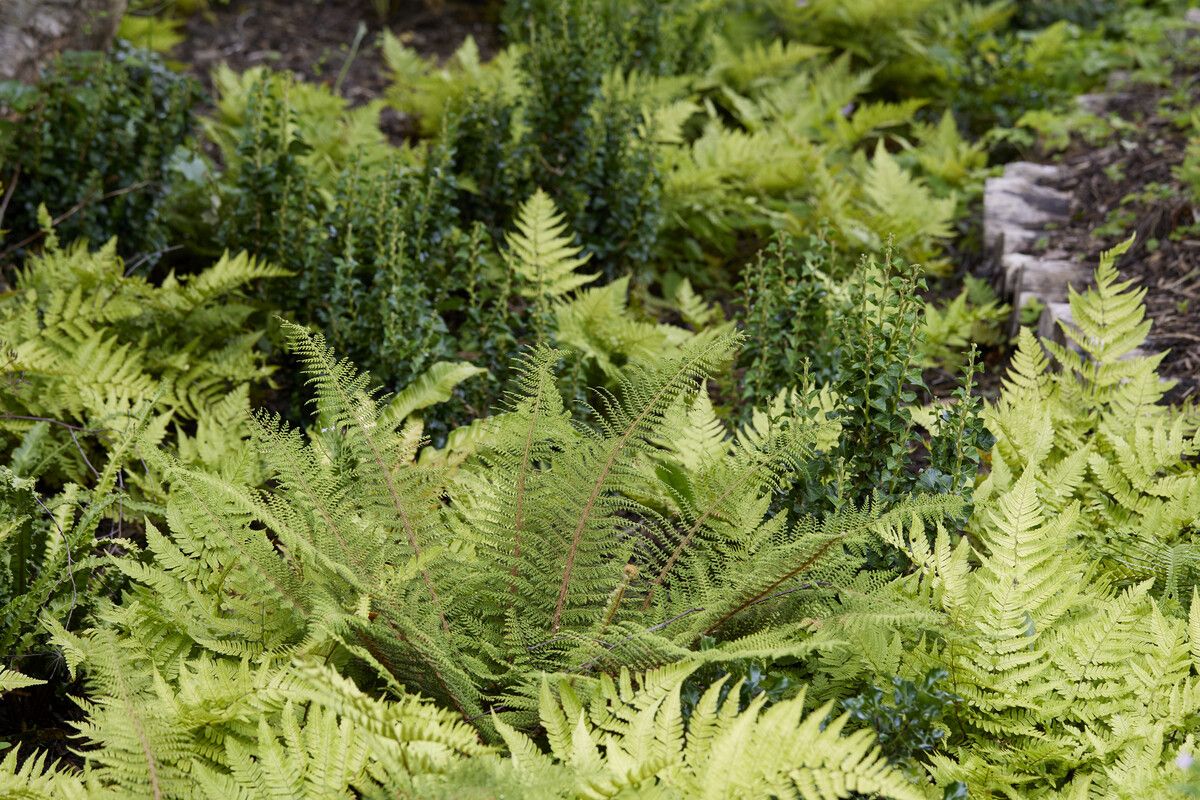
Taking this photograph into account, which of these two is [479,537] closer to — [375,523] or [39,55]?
[375,523]

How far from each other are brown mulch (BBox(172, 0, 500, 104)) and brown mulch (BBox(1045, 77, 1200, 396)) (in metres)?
3.38

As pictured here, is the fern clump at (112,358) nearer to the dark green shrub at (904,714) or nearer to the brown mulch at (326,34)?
the dark green shrub at (904,714)

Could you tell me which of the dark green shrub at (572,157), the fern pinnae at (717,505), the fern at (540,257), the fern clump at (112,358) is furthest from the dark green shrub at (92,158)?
the fern pinnae at (717,505)

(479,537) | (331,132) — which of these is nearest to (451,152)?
(331,132)

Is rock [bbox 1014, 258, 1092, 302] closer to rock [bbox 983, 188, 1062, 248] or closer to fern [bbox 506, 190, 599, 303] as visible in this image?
rock [bbox 983, 188, 1062, 248]

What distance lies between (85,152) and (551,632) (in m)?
2.60

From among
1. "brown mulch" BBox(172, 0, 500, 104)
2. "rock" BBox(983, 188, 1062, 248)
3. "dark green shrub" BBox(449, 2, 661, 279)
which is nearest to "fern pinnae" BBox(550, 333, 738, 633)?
"dark green shrub" BBox(449, 2, 661, 279)

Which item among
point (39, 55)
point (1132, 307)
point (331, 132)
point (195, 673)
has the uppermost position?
point (39, 55)

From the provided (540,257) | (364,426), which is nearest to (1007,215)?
(540,257)

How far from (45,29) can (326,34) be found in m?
2.01

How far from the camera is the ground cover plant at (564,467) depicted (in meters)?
1.89

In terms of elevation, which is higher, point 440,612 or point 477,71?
point 477,71

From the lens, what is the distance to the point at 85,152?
361cm

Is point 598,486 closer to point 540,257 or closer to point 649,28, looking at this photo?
point 540,257
